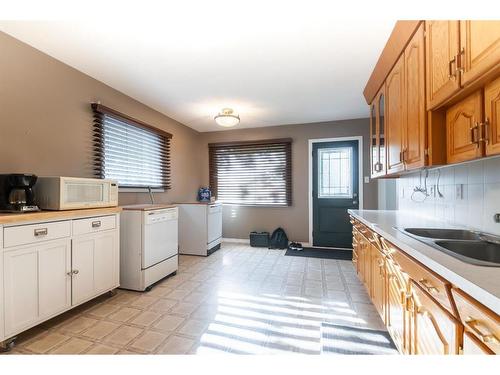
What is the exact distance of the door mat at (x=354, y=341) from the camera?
5.23 ft

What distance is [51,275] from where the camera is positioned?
1.80 metres

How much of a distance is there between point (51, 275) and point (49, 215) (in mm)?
469

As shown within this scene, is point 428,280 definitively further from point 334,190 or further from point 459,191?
point 334,190

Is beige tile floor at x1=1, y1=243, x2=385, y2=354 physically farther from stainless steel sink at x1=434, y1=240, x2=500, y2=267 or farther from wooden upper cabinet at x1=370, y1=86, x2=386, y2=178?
A: wooden upper cabinet at x1=370, y1=86, x2=386, y2=178

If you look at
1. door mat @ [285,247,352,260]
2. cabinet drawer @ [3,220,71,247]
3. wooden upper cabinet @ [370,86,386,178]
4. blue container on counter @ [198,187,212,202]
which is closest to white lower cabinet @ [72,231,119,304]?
cabinet drawer @ [3,220,71,247]

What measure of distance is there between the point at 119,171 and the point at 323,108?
311cm

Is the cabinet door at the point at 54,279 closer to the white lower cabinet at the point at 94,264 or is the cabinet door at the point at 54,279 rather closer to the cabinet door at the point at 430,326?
the white lower cabinet at the point at 94,264

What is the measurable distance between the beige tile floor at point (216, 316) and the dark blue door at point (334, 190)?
51.0 inches

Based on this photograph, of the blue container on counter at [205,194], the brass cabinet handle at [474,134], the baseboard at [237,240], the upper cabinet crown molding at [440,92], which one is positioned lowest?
the baseboard at [237,240]

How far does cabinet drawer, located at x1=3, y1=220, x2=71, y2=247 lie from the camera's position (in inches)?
61.0

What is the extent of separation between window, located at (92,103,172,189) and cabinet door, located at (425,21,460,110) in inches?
120

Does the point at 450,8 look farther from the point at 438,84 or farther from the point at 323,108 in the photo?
the point at 323,108

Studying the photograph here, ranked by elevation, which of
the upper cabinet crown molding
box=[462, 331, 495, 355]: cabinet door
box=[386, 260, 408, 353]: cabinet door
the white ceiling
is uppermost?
the white ceiling

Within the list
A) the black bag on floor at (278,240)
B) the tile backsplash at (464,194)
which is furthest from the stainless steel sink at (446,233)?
the black bag on floor at (278,240)
